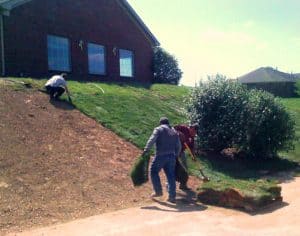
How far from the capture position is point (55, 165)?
11.3 m

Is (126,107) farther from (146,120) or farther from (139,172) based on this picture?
(139,172)

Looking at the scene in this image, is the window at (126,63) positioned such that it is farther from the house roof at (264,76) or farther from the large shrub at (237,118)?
the house roof at (264,76)

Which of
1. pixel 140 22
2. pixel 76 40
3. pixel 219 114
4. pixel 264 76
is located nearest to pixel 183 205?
pixel 219 114

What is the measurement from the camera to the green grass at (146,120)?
43.3 ft

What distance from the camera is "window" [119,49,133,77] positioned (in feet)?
90.1

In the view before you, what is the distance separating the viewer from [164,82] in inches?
1236

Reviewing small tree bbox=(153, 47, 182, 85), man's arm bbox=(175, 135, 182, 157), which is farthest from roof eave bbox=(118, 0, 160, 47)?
man's arm bbox=(175, 135, 182, 157)

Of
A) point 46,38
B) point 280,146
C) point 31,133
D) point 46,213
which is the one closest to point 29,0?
point 46,38

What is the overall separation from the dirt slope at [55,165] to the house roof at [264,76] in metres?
43.0

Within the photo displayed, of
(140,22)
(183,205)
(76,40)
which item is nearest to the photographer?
(183,205)

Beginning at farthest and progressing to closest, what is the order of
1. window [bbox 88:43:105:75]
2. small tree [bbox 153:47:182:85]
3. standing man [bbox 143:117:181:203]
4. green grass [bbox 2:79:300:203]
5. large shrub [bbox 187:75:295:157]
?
small tree [bbox 153:47:182:85]
window [bbox 88:43:105:75]
large shrub [bbox 187:75:295:157]
green grass [bbox 2:79:300:203]
standing man [bbox 143:117:181:203]

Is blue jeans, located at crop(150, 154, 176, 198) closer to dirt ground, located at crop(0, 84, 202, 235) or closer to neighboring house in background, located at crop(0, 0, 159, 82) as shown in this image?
dirt ground, located at crop(0, 84, 202, 235)

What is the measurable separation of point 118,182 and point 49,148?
2093 mm

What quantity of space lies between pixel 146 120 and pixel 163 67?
1493 centimetres
